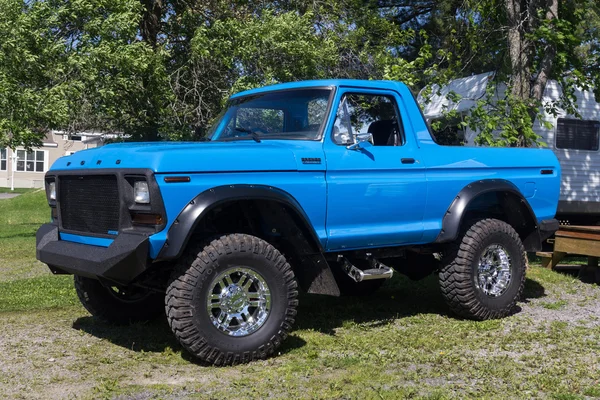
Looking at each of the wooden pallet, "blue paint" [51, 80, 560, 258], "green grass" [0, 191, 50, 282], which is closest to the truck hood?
"blue paint" [51, 80, 560, 258]

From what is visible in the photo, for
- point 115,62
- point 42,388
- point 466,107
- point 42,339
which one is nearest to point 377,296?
point 42,339

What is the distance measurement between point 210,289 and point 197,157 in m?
0.93

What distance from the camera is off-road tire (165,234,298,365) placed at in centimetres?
530

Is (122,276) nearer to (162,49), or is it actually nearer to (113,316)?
(113,316)

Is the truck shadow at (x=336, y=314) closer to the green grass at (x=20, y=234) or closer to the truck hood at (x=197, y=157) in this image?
the truck hood at (x=197, y=157)

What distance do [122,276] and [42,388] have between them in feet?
2.88

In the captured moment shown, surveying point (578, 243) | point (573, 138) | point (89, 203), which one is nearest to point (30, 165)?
point (573, 138)

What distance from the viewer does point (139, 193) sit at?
17.4 feet

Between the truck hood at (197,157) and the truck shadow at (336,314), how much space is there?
4.72 feet

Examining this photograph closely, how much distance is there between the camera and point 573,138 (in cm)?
1352

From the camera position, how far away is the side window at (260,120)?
22.1 feet

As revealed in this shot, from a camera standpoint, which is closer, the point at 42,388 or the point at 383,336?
the point at 42,388

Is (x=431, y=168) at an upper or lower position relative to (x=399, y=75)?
lower

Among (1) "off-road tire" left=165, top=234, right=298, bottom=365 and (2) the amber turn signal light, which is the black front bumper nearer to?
(2) the amber turn signal light
